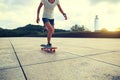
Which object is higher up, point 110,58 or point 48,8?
point 48,8

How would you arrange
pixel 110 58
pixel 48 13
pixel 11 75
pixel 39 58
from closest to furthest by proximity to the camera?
1. pixel 11 75
2. pixel 110 58
3. pixel 39 58
4. pixel 48 13

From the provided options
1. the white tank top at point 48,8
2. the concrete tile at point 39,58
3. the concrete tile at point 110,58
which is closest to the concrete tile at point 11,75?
the concrete tile at point 39,58

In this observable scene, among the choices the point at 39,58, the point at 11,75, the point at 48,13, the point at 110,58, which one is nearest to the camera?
the point at 11,75

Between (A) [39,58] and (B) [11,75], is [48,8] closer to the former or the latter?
(A) [39,58]

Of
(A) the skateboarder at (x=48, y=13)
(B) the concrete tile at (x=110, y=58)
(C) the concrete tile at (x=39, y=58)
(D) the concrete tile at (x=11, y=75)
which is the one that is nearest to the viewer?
(D) the concrete tile at (x=11, y=75)

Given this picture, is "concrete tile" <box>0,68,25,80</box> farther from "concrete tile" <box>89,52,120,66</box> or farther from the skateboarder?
the skateboarder

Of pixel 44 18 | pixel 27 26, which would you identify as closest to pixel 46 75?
pixel 44 18

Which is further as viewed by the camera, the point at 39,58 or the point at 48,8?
the point at 48,8

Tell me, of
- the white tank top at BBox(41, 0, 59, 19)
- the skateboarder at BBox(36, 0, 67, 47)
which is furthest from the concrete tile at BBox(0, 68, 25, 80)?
the white tank top at BBox(41, 0, 59, 19)

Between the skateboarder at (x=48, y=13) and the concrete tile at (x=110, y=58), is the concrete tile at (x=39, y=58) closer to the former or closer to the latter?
the concrete tile at (x=110, y=58)

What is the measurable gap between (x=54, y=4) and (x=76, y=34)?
17.5 metres

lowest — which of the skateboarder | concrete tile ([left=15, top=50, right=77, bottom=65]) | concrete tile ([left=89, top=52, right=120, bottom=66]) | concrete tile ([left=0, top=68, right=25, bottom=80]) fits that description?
concrete tile ([left=0, top=68, right=25, bottom=80])

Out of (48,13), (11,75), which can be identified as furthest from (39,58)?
(48,13)

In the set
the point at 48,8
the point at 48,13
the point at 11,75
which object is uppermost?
the point at 48,8
